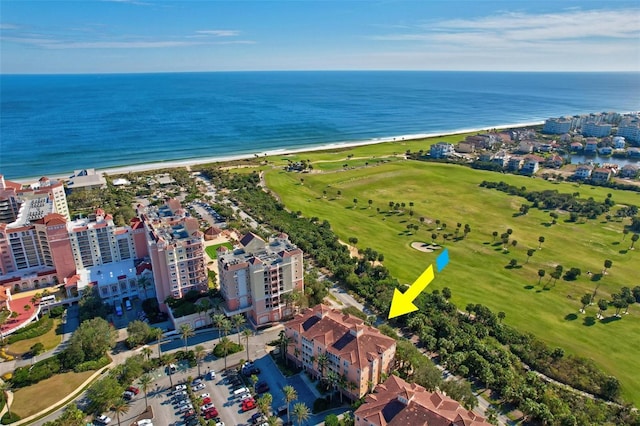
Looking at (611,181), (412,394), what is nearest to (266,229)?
(412,394)

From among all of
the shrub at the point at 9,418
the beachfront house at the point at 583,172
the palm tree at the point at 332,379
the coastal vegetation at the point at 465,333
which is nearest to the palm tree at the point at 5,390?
the shrub at the point at 9,418

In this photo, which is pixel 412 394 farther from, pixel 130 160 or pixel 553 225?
pixel 130 160

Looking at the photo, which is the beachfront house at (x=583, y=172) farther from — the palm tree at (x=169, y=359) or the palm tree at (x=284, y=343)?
the palm tree at (x=169, y=359)

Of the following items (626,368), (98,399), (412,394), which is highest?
(412,394)

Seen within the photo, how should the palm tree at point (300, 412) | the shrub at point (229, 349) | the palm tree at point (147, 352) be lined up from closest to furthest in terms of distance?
the palm tree at point (300, 412) < the palm tree at point (147, 352) < the shrub at point (229, 349)

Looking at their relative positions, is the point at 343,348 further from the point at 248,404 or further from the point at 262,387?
the point at 248,404

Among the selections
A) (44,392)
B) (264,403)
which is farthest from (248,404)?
(44,392)

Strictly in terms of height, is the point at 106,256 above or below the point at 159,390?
above
